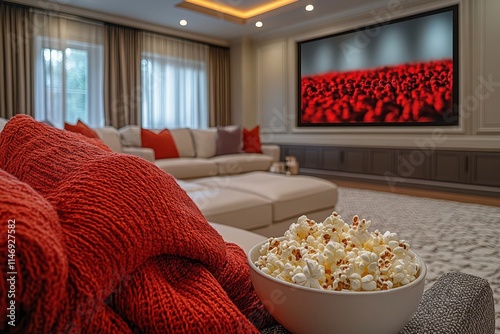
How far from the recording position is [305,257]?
18.4 inches

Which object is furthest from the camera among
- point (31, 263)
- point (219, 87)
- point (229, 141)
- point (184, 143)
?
point (219, 87)

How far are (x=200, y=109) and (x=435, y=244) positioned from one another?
4.80 metres

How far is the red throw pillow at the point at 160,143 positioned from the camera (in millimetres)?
4371

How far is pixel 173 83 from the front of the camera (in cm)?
604

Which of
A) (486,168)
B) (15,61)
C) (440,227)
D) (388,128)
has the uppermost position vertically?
(15,61)

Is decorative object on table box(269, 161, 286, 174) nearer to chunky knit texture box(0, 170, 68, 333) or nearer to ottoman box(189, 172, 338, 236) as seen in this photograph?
ottoman box(189, 172, 338, 236)

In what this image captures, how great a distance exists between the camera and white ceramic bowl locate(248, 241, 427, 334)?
418mm

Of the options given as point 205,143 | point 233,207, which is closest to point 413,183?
point 205,143

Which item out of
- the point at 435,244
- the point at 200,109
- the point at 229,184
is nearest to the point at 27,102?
the point at 200,109

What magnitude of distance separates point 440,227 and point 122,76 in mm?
4617

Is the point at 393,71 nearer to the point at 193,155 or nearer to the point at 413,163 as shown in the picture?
the point at 413,163

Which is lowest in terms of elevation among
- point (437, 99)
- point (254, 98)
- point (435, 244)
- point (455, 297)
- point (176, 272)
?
point (435, 244)

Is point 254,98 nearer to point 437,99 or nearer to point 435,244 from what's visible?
point 437,99

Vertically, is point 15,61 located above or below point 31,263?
above
